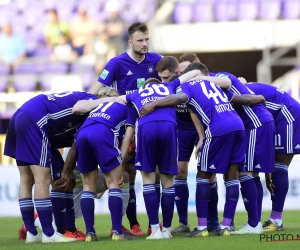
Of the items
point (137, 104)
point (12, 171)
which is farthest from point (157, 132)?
point (12, 171)

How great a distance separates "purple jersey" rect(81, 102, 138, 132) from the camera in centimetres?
750

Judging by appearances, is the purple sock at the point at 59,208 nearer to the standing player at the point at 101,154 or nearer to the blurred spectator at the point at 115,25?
the standing player at the point at 101,154

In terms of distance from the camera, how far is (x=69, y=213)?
8172 millimetres

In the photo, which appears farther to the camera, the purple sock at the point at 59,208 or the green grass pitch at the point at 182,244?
the purple sock at the point at 59,208

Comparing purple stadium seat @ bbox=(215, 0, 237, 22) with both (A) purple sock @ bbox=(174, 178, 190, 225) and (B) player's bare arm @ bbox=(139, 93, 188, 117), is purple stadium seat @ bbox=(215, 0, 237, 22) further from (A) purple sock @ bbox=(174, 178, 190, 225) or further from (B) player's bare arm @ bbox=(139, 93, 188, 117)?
(B) player's bare arm @ bbox=(139, 93, 188, 117)

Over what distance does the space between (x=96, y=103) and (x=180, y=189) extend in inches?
66.5

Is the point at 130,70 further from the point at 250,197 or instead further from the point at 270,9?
the point at 270,9

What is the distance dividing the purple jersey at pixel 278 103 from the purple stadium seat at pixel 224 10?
11.8 meters

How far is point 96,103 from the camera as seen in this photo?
7.73 metres

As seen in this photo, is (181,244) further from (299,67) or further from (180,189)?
(299,67)

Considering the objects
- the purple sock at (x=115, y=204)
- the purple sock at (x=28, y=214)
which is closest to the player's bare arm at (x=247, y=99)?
the purple sock at (x=115, y=204)

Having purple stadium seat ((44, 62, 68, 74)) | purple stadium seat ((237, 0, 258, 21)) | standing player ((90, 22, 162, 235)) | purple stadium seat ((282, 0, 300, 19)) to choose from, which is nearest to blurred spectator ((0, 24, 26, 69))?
purple stadium seat ((44, 62, 68, 74))

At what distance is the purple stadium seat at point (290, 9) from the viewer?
790 inches

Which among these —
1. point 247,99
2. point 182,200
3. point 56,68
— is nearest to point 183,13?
point 56,68
